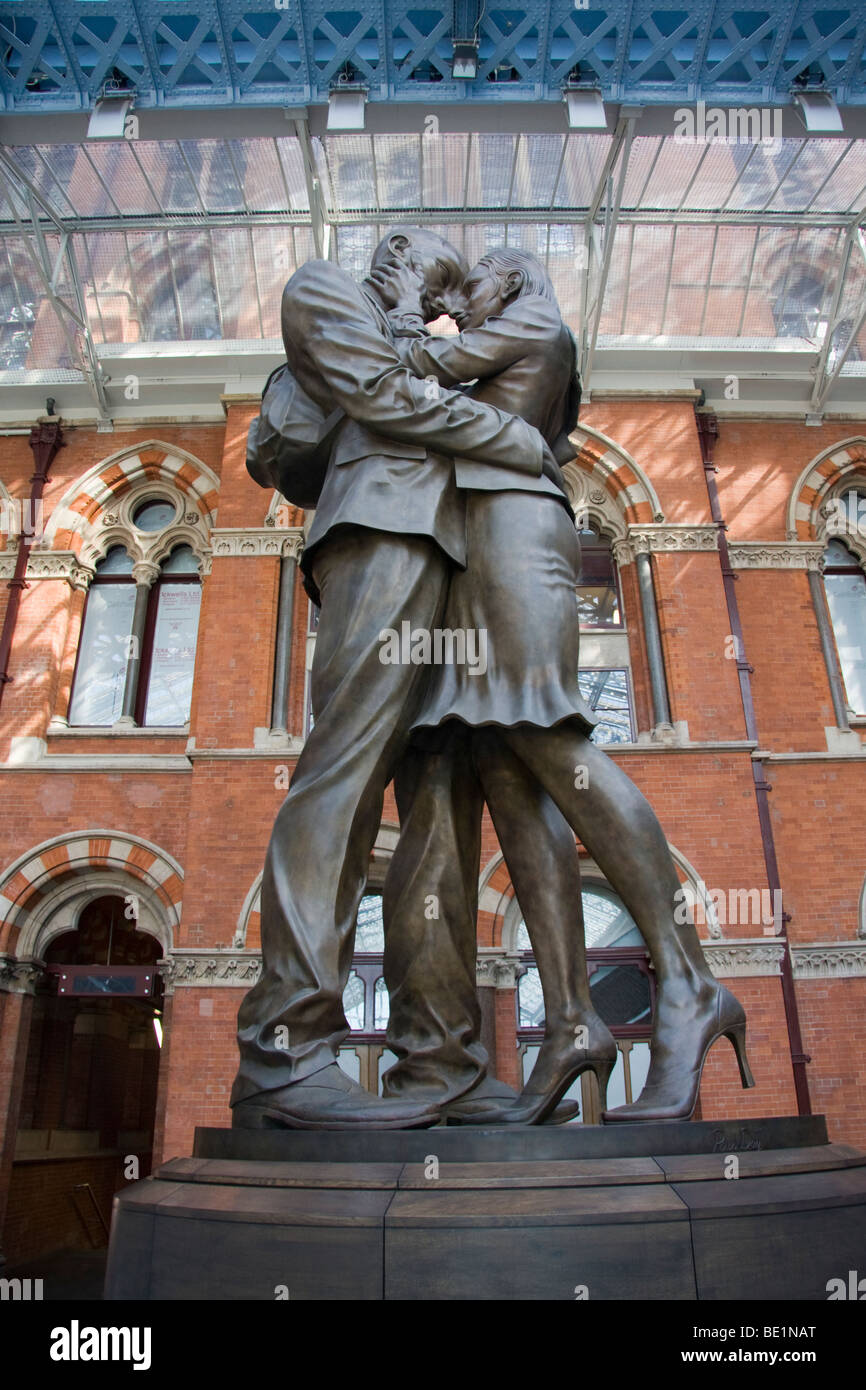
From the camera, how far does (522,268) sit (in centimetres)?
302

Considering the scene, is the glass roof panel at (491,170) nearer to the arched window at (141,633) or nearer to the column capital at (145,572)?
the arched window at (141,633)

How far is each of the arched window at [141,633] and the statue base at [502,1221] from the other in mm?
10917

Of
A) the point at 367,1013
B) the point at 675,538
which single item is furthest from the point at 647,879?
the point at 675,538

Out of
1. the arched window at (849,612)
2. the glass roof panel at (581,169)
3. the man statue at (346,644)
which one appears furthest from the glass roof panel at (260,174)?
the man statue at (346,644)

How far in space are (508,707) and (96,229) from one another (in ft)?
40.8

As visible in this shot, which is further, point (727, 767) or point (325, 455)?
point (727, 767)

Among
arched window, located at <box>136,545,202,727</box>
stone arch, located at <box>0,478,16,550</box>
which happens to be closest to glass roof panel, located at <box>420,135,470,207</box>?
arched window, located at <box>136,545,202,727</box>

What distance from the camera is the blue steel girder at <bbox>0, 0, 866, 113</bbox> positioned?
10.1m

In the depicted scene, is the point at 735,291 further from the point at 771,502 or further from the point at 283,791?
the point at 283,791

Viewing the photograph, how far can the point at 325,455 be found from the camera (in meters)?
2.92

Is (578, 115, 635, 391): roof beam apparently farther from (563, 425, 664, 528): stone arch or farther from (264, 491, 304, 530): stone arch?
(264, 491, 304, 530): stone arch

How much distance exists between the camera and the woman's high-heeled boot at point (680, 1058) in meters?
2.11

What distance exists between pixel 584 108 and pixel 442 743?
10.1 metres
